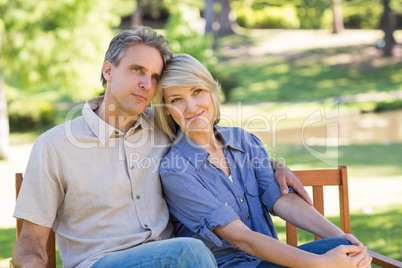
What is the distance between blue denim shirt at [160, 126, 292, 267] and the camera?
289cm

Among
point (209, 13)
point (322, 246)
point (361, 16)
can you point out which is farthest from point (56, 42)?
point (361, 16)

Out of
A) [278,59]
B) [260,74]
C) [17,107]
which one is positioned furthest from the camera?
[278,59]

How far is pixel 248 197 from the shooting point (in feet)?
10.3

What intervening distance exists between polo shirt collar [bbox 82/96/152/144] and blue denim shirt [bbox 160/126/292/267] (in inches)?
9.9

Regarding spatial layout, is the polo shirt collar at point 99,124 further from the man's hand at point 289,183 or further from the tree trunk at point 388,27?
the tree trunk at point 388,27

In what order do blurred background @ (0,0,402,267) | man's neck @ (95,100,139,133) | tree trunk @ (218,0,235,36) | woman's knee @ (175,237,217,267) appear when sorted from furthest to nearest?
tree trunk @ (218,0,235,36)
blurred background @ (0,0,402,267)
man's neck @ (95,100,139,133)
woman's knee @ (175,237,217,267)

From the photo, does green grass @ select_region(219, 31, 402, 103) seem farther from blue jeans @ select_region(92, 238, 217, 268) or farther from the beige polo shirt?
blue jeans @ select_region(92, 238, 217, 268)

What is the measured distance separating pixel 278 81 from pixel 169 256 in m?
20.9

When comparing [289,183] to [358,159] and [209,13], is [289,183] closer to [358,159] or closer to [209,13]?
[358,159]

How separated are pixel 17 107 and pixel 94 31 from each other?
555 cm

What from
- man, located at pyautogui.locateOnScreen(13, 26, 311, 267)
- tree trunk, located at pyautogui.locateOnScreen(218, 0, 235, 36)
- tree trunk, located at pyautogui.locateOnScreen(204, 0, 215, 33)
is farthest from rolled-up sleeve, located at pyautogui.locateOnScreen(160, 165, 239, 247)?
tree trunk, located at pyautogui.locateOnScreen(218, 0, 235, 36)

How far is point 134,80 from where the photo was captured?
3.04m

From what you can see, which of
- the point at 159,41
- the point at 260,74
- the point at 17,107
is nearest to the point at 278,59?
the point at 260,74

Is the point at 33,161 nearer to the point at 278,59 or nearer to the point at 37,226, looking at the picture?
the point at 37,226
